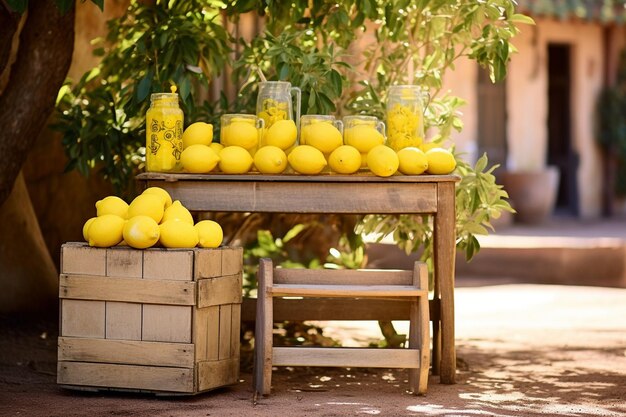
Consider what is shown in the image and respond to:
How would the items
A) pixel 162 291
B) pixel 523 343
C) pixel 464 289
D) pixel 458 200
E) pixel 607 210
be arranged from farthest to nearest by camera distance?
pixel 607 210 → pixel 464 289 → pixel 523 343 → pixel 458 200 → pixel 162 291

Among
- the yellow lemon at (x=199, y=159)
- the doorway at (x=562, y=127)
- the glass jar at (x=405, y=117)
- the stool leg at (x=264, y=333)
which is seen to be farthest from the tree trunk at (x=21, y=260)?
the doorway at (x=562, y=127)

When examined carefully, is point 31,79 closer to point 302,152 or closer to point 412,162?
point 302,152

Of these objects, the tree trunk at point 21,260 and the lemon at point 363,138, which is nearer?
the lemon at point 363,138

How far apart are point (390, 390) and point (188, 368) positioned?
0.88m

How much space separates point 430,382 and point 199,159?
1309 mm

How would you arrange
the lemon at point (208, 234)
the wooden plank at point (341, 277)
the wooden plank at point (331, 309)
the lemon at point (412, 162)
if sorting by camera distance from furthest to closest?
the wooden plank at point (331, 309) → the lemon at point (412, 162) → the wooden plank at point (341, 277) → the lemon at point (208, 234)

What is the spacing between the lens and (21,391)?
164 inches

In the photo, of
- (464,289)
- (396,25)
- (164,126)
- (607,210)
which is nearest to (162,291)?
(164,126)

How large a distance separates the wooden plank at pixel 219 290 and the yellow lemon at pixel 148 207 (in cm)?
31

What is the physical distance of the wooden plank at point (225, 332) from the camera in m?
4.05

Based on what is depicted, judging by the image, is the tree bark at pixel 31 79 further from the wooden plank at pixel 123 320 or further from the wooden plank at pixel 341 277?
the wooden plank at pixel 341 277

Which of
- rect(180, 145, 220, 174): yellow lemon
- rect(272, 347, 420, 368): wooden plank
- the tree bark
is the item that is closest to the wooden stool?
rect(272, 347, 420, 368): wooden plank

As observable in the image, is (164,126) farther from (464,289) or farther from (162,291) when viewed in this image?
(464,289)

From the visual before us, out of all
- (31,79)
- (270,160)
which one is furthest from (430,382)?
(31,79)
